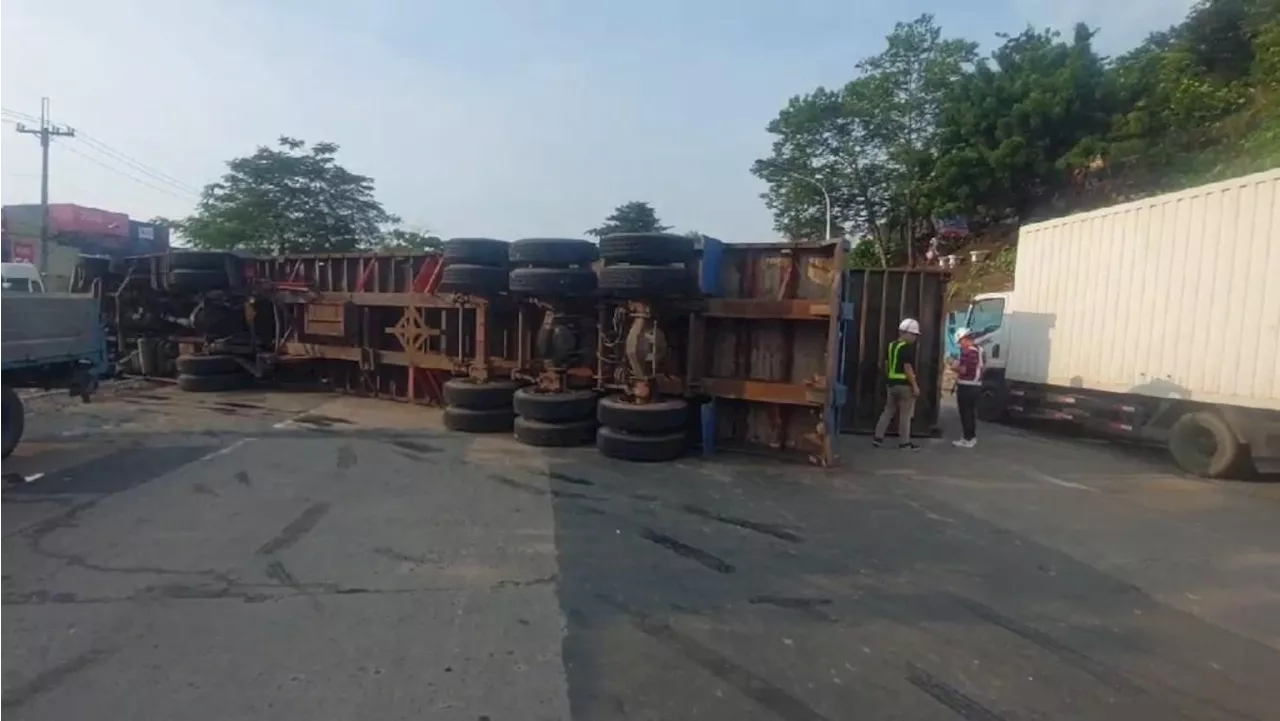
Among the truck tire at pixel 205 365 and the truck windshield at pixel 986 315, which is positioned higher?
the truck windshield at pixel 986 315

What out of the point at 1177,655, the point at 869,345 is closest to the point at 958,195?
the point at 869,345

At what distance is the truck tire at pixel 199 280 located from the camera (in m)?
14.1

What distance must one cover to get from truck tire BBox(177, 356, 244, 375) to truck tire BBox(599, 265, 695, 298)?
861 cm

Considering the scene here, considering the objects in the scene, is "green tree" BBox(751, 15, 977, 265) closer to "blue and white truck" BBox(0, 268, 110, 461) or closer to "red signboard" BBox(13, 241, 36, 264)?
"blue and white truck" BBox(0, 268, 110, 461)

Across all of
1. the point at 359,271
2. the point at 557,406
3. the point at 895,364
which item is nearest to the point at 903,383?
the point at 895,364

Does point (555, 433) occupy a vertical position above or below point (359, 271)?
below

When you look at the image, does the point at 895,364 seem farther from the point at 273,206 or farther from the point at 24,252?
the point at 24,252

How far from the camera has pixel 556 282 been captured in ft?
30.8

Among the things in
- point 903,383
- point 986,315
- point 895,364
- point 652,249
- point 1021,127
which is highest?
point 1021,127

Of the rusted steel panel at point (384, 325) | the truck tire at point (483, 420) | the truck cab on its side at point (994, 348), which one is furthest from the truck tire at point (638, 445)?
the truck cab on its side at point (994, 348)

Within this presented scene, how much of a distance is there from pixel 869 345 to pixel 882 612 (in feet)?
23.1

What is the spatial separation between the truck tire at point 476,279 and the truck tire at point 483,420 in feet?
5.03

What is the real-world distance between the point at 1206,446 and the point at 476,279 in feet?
28.6

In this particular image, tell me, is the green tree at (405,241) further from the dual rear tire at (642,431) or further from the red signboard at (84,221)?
the dual rear tire at (642,431)
